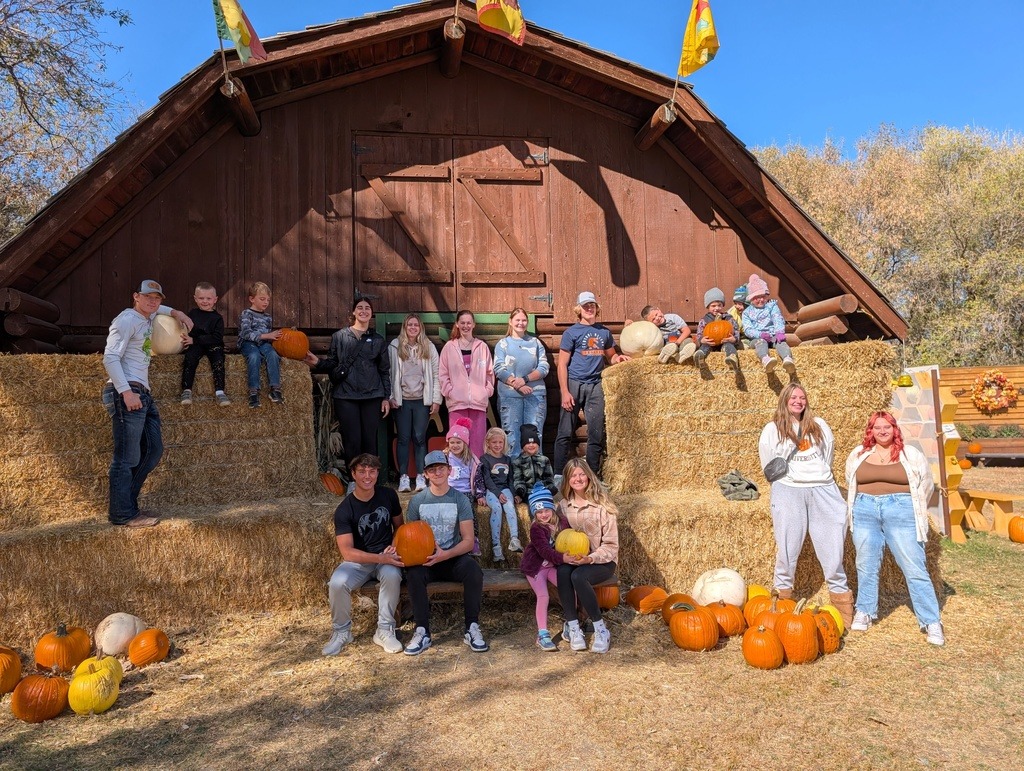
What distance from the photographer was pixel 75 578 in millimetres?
5238

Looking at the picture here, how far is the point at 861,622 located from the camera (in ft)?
17.3

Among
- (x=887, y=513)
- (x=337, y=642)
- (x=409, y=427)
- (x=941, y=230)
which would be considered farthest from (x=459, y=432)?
(x=941, y=230)

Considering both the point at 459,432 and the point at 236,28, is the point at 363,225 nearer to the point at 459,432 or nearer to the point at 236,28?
the point at 236,28

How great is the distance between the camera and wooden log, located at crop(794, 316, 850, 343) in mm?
8078

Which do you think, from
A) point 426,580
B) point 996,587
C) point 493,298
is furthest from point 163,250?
point 996,587

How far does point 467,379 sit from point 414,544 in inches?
85.9

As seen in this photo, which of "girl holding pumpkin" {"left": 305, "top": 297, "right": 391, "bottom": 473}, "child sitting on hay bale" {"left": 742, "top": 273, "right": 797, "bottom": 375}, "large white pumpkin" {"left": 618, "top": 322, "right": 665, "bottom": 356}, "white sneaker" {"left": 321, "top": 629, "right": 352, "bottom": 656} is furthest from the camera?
"large white pumpkin" {"left": 618, "top": 322, "right": 665, "bottom": 356}

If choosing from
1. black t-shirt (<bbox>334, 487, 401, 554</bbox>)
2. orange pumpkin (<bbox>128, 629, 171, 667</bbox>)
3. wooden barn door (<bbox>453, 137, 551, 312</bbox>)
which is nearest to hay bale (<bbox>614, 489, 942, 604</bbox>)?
black t-shirt (<bbox>334, 487, 401, 554</bbox>)

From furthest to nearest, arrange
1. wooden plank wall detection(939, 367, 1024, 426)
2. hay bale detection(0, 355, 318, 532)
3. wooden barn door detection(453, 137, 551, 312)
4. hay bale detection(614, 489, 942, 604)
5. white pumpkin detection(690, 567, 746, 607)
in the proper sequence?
1. wooden plank wall detection(939, 367, 1024, 426)
2. wooden barn door detection(453, 137, 551, 312)
3. hay bale detection(614, 489, 942, 604)
4. hay bale detection(0, 355, 318, 532)
5. white pumpkin detection(690, 567, 746, 607)

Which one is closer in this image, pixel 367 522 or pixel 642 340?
pixel 367 522

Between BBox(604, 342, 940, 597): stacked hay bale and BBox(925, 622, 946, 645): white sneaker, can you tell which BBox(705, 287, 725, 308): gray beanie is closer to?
BBox(604, 342, 940, 597): stacked hay bale

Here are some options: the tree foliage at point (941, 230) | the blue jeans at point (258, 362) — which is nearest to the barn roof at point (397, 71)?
the blue jeans at point (258, 362)

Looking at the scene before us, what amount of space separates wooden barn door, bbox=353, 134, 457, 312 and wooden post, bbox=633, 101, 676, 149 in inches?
89.5

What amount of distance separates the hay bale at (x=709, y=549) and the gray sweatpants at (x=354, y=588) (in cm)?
193
